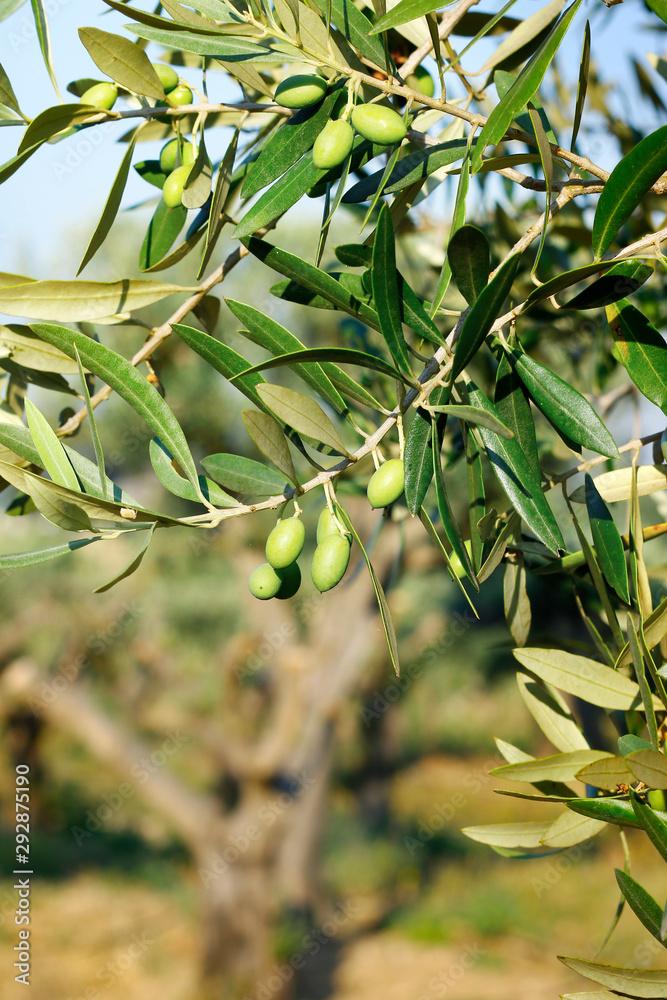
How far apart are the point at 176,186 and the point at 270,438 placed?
0.23 metres

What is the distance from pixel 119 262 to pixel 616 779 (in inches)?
187

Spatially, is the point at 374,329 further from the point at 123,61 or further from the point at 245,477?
the point at 123,61

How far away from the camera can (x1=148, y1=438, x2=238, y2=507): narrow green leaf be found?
Answer: 0.50m

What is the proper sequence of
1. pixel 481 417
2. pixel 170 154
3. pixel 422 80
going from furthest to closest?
1. pixel 422 80
2. pixel 170 154
3. pixel 481 417

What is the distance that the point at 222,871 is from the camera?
12.8 ft

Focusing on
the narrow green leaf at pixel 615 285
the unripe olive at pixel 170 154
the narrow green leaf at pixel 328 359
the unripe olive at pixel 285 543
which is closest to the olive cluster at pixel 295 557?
the unripe olive at pixel 285 543

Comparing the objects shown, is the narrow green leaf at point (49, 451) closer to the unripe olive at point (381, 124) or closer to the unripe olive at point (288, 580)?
the unripe olive at point (288, 580)

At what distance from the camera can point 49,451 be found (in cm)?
46

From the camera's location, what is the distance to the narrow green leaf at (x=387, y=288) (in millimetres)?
374

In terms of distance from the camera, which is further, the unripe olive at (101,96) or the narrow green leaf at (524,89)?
the unripe olive at (101,96)

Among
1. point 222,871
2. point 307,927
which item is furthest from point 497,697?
point 222,871

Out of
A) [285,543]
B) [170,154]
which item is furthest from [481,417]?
[170,154]

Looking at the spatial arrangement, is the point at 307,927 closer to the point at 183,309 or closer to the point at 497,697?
the point at 497,697

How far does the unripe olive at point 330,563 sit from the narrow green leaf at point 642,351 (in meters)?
0.23
